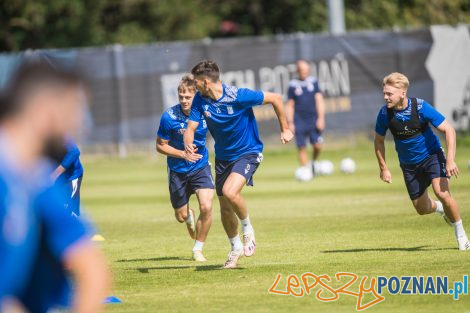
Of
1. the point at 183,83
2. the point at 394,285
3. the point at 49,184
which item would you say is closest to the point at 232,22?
the point at 183,83

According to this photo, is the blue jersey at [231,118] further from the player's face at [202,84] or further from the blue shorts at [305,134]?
the blue shorts at [305,134]

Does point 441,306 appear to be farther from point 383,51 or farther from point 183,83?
point 383,51

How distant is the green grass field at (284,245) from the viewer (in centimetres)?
817

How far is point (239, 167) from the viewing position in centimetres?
1009

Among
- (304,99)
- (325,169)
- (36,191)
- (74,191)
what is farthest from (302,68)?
(36,191)

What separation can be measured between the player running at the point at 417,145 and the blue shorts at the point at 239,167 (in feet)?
5.24

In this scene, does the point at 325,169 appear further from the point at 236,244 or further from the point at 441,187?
the point at 236,244

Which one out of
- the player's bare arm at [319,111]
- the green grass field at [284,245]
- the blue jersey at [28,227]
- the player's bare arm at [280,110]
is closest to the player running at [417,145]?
the green grass field at [284,245]

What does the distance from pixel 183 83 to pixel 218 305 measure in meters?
3.81

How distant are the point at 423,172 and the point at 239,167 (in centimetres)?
222

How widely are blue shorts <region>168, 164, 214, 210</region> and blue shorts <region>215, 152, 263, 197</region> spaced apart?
3.21 ft

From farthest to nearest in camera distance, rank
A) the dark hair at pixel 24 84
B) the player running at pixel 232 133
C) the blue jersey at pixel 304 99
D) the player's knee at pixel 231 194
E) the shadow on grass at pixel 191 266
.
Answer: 1. the blue jersey at pixel 304 99
2. the shadow on grass at pixel 191 266
3. the player running at pixel 232 133
4. the player's knee at pixel 231 194
5. the dark hair at pixel 24 84

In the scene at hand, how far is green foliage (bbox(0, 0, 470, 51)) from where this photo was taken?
37719 mm

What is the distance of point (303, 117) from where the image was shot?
21750 mm
